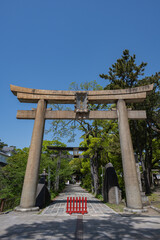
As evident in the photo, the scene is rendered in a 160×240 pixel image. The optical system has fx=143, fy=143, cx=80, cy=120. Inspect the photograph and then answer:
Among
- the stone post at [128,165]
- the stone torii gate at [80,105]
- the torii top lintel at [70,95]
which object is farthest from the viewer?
the torii top lintel at [70,95]

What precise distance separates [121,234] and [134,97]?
7.88m

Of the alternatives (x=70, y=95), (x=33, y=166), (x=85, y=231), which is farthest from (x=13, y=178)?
(x=85, y=231)

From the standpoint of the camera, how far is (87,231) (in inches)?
183

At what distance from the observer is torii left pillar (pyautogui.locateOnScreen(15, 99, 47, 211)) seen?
25.1 feet

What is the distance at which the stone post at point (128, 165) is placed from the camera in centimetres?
759

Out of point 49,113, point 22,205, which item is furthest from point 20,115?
point 22,205

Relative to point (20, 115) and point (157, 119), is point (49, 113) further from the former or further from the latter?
point (157, 119)

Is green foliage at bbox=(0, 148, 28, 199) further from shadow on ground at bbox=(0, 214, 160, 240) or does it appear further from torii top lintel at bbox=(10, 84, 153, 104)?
shadow on ground at bbox=(0, 214, 160, 240)

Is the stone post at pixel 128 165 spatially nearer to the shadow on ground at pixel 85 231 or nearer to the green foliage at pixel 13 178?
the shadow on ground at pixel 85 231

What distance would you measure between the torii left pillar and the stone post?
5.08m

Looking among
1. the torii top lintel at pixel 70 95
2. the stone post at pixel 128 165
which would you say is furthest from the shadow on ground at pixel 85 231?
the torii top lintel at pixel 70 95

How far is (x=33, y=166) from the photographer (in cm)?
830

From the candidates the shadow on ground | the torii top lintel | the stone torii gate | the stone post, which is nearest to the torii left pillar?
the stone torii gate

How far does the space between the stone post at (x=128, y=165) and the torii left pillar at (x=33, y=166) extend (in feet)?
16.7
